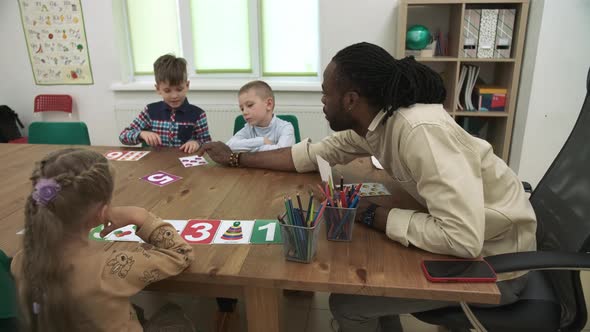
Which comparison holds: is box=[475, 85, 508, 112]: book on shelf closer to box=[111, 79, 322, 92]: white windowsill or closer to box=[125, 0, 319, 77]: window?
box=[111, 79, 322, 92]: white windowsill

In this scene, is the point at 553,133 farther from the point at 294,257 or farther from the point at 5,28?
the point at 5,28

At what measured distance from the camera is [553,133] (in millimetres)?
3025

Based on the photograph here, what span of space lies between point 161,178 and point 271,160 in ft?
1.47

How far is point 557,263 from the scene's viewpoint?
100cm

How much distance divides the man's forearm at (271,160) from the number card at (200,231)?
1.66ft

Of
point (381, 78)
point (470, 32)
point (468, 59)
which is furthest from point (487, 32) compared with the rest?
point (381, 78)

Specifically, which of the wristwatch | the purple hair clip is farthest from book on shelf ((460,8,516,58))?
the purple hair clip

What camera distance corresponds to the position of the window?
3594 millimetres

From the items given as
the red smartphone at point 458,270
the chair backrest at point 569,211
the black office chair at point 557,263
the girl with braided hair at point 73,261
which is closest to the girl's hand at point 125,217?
the girl with braided hair at point 73,261

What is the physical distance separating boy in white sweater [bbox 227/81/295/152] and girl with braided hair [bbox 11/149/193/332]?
1126 mm

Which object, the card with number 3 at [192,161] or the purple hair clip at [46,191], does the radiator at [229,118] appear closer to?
the card with number 3 at [192,161]

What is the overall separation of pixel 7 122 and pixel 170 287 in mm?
3933

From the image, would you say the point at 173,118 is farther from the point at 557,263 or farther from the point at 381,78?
the point at 557,263

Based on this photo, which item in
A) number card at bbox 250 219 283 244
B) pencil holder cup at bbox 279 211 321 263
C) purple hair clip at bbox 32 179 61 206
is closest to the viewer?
purple hair clip at bbox 32 179 61 206
